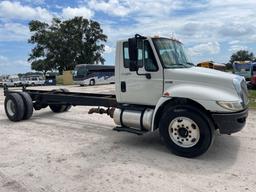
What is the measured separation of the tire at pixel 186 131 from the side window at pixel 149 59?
3.15ft

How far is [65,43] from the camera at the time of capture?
5931cm

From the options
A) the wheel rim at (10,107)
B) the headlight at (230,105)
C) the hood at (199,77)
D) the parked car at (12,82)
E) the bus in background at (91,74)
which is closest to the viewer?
the headlight at (230,105)

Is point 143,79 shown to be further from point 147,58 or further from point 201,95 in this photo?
point 201,95

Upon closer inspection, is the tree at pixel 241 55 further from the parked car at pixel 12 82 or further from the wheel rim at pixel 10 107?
the wheel rim at pixel 10 107

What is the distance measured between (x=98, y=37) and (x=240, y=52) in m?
56.5

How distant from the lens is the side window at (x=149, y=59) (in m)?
6.66

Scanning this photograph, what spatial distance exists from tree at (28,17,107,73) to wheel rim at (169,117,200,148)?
180 ft

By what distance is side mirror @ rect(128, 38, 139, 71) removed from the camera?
651 centimetres

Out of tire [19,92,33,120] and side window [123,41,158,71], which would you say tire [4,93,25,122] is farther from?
side window [123,41,158,71]

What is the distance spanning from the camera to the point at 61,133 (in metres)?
8.49

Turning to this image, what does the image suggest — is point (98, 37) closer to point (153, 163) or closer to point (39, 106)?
point (39, 106)

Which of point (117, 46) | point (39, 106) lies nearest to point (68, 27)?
point (39, 106)

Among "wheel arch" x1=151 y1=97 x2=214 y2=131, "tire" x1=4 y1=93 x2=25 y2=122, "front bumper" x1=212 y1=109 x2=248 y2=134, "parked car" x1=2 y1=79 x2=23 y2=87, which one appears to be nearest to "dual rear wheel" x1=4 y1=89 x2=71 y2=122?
"tire" x1=4 y1=93 x2=25 y2=122

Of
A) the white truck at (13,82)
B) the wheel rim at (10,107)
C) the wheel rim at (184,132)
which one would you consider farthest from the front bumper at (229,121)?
the white truck at (13,82)
